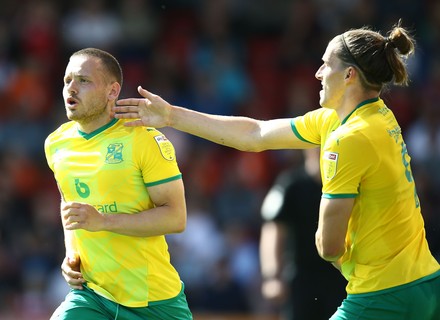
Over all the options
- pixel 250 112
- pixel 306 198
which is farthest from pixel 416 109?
pixel 306 198

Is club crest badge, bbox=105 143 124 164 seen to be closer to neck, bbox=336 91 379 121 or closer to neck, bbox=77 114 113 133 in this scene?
neck, bbox=77 114 113 133

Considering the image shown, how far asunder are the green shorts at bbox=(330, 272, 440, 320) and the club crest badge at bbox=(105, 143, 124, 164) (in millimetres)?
1720

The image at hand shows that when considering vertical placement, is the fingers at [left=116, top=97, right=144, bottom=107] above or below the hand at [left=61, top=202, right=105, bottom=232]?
above

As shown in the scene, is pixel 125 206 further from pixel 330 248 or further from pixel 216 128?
pixel 330 248

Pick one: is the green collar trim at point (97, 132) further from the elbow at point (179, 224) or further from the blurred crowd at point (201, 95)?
the blurred crowd at point (201, 95)

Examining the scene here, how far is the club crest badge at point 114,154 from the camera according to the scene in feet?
19.6

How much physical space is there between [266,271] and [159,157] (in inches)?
131

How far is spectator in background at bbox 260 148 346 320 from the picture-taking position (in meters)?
8.64

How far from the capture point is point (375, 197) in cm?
525

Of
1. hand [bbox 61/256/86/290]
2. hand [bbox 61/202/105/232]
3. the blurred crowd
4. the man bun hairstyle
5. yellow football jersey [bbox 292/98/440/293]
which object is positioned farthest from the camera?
the blurred crowd

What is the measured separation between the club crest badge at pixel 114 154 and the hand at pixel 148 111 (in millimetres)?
149

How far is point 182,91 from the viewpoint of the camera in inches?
564

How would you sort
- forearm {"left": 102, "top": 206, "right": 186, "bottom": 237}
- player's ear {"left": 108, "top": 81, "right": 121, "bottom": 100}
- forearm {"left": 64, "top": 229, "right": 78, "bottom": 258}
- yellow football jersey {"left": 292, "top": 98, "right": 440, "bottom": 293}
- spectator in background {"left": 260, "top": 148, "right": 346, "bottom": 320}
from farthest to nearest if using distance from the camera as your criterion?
spectator in background {"left": 260, "top": 148, "right": 346, "bottom": 320} → player's ear {"left": 108, "top": 81, "right": 121, "bottom": 100} → forearm {"left": 64, "top": 229, "right": 78, "bottom": 258} → forearm {"left": 102, "top": 206, "right": 186, "bottom": 237} → yellow football jersey {"left": 292, "top": 98, "right": 440, "bottom": 293}

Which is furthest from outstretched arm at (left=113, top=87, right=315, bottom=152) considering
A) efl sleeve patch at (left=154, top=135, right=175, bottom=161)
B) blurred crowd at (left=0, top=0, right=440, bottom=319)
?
blurred crowd at (left=0, top=0, right=440, bottom=319)
